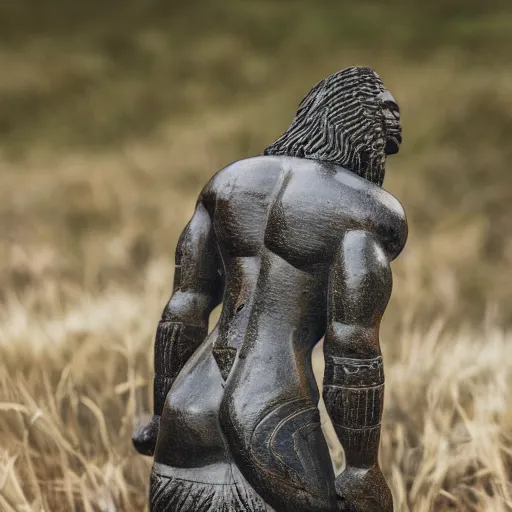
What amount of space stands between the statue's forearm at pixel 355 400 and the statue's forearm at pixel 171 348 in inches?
13.4

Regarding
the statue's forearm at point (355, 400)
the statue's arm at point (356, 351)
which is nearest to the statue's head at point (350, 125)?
the statue's arm at point (356, 351)

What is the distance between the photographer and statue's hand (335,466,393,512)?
159 centimetres

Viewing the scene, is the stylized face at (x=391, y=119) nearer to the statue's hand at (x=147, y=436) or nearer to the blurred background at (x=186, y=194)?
the statue's hand at (x=147, y=436)

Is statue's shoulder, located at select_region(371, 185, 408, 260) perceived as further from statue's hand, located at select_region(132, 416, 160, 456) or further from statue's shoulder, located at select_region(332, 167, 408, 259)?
statue's hand, located at select_region(132, 416, 160, 456)

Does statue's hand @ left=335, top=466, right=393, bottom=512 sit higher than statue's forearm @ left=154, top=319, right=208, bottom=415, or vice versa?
statue's forearm @ left=154, top=319, right=208, bottom=415

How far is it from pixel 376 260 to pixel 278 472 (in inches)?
16.4

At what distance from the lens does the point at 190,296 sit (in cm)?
182

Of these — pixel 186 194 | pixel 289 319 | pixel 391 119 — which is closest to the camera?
pixel 289 319

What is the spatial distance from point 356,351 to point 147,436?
0.54 m

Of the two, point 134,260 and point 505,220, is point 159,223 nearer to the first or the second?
point 134,260

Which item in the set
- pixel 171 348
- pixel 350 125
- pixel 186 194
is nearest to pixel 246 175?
pixel 350 125

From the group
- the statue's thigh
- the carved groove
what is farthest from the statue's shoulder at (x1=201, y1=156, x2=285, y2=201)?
the carved groove

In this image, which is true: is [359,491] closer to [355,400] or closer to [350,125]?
[355,400]

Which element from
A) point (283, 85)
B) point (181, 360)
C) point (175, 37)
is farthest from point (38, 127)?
point (181, 360)
